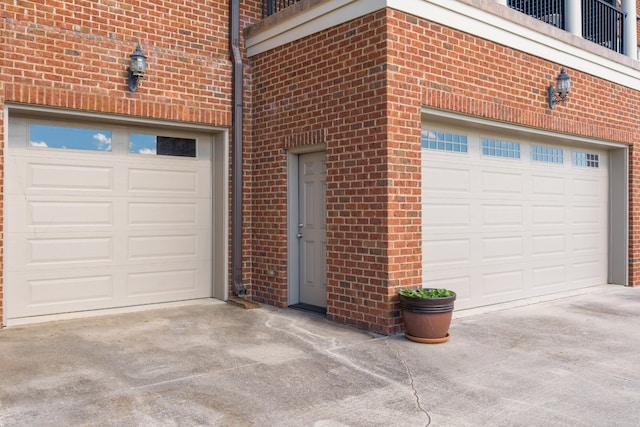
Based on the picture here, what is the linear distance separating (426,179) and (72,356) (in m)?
4.29

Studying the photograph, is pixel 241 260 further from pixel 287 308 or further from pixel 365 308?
pixel 365 308

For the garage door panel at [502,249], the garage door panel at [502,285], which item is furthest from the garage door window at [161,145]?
the garage door panel at [502,285]

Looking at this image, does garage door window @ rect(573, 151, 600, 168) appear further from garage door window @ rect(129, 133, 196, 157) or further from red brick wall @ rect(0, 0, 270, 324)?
garage door window @ rect(129, 133, 196, 157)

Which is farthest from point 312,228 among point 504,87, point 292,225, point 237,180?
point 504,87

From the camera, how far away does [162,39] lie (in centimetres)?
694

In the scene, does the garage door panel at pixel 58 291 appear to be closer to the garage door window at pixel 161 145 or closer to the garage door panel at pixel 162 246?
the garage door panel at pixel 162 246

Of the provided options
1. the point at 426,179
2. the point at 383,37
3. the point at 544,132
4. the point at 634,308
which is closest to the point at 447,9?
the point at 383,37

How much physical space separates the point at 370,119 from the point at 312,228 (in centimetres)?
178

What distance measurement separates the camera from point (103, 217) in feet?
22.2

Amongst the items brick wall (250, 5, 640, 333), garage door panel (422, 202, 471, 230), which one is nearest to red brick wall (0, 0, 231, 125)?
brick wall (250, 5, 640, 333)

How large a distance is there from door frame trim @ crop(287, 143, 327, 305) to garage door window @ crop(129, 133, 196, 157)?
1464 mm

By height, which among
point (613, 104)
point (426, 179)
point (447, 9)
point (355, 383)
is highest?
point (447, 9)

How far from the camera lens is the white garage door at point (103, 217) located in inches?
247

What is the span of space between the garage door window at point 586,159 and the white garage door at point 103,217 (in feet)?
19.5
